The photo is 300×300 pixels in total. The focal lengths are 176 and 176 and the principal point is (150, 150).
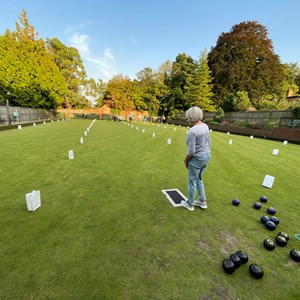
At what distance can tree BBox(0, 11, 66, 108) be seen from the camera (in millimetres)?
23487

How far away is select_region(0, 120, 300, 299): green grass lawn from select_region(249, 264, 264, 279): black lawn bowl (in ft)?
0.24

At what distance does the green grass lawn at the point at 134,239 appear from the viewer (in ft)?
5.86

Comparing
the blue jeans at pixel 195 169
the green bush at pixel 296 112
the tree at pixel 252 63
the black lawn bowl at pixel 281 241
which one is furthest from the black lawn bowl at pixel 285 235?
the tree at pixel 252 63

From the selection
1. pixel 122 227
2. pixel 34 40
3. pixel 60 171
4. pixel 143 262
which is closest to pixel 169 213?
pixel 122 227

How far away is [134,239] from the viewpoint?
2.48 meters

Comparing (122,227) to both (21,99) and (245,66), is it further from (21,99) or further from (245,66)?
(245,66)

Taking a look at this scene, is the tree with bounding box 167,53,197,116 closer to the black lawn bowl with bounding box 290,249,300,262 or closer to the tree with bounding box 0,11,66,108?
the tree with bounding box 0,11,66,108

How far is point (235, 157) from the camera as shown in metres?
7.59

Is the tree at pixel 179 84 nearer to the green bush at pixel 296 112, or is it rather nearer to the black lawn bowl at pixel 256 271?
the green bush at pixel 296 112

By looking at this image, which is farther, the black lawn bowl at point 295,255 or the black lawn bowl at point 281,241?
the black lawn bowl at point 281,241

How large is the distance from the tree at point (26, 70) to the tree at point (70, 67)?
13.4m

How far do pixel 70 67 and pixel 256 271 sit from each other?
52674 mm

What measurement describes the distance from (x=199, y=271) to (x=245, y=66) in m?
37.5

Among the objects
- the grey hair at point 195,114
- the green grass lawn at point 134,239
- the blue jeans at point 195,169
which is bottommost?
the green grass lawn at point 134,239
